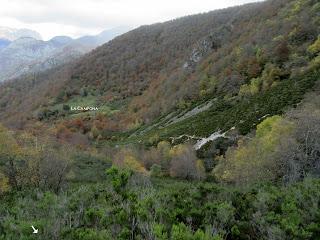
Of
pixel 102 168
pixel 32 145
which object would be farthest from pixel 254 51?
pixel 32 145

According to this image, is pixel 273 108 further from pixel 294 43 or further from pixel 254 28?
pixel 254 28

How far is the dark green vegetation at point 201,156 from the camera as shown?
760 inches

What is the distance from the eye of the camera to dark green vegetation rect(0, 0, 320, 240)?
19.3 metres

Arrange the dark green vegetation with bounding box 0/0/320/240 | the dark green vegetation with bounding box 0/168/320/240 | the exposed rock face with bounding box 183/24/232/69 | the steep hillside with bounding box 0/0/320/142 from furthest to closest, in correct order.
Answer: the exposed rock face with bounding box 183/24/232/69 < the steep hillside with bounding box 0/0/320/142 < the dark green vegetation with bounding box 0/0/320/240 < the dark green vegetation with bounding box 0/168/320/240

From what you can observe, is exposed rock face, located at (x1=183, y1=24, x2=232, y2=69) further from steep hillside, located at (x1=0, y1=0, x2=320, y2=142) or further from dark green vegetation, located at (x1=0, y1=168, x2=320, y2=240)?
dark green vegetation, located at (x1=0, y1=168, x2=320, y2=240)

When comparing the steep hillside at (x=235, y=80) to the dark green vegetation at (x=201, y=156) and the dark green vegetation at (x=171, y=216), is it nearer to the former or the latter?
the dark green vegetation at (x=201, y=156)

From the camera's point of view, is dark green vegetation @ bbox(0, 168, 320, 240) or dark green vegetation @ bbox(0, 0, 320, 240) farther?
dark green vegetation @ bbox(0, 0, 320, 240)

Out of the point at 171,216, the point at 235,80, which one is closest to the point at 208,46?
the point at 235,80

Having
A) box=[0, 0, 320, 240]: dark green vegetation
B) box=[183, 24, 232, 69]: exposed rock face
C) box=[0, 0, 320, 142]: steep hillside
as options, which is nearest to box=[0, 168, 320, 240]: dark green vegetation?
box=[0, 0, 320, 240]: dark green vegetation

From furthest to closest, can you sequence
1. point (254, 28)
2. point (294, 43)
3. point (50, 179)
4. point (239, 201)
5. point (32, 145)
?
point (254, 28), point (294, 43), point (32, 145), point (50, 179), point (239, 201)

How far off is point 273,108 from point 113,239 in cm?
6852

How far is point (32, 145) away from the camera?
179 ft

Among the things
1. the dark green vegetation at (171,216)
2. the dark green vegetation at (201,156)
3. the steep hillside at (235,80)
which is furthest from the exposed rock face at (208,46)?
the dark green vegetation at (171,216)

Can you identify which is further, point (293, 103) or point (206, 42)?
point (206, 42)
